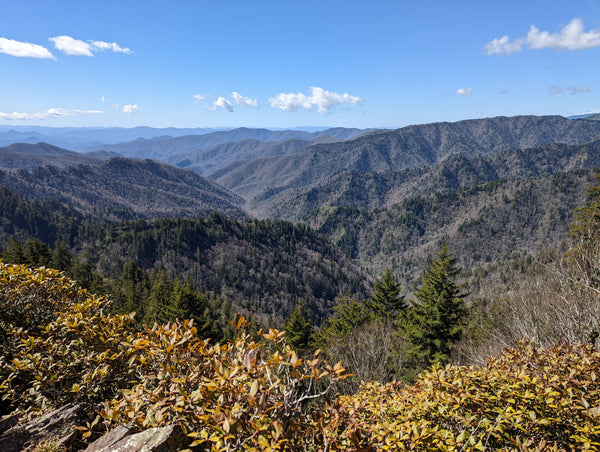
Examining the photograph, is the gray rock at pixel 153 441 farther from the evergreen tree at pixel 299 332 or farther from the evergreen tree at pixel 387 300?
the evergreen tree at pixel 387 300

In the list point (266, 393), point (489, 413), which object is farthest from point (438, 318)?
point (266, 393)

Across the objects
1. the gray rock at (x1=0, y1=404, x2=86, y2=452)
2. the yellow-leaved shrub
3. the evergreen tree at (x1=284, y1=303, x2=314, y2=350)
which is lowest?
the evergreen tree at (x1=284, y1=303, x2=314, y2=350)

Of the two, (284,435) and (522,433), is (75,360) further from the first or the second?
(522,433)

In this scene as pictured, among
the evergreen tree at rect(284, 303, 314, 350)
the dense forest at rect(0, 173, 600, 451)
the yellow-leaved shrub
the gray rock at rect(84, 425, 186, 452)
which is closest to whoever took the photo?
the gray rock at rect(84, 425, 186, 452)

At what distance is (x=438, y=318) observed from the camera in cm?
2514

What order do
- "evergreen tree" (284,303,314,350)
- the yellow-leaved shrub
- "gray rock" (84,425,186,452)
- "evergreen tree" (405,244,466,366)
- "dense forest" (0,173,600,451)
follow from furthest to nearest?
"evergreen tree" (284,303,314,350) → "evergreen tree" (405,244,466,366) → the yellow-leaved shrub → "dense forest" (0,173,600,451) → "gray rock" (84,425,186,452)

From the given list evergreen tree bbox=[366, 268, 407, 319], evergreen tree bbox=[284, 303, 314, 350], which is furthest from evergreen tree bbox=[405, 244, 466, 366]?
evergreen tree bbox=[284, 303, 314, 350]

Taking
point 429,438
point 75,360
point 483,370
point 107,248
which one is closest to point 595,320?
point 483,370

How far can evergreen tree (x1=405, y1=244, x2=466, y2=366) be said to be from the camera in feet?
83.0

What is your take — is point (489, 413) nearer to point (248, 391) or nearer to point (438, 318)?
point (248, 391)

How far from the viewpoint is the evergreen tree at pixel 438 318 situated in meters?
25.3

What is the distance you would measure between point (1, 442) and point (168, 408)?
316 centimetres

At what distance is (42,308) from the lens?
27.3 feet

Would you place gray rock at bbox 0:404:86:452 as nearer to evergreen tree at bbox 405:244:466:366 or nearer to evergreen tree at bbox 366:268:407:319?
evergreen tree at bbox 405:244:466:366
